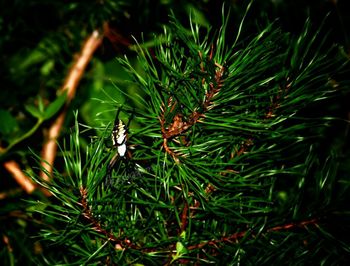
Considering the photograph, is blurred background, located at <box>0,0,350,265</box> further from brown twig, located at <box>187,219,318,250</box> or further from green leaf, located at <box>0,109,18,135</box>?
brown twig, located at <box>187,219,318,250</box>

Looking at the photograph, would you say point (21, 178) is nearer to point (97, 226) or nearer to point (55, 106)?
point (55, 106)

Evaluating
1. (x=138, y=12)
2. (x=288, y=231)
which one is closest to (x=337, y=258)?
(x=288, y=231)

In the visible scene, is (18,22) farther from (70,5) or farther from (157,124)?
(157,124)

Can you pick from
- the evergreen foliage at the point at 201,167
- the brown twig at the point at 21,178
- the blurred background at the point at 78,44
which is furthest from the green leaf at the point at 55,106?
the evergreen foliage at the point at 201,167

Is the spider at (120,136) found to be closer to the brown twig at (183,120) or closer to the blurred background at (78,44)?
the brown twig at (183,120)

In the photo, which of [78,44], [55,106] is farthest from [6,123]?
[78,44]
